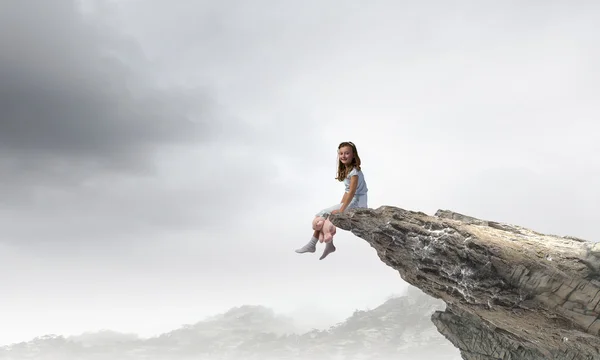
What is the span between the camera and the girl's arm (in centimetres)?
1423

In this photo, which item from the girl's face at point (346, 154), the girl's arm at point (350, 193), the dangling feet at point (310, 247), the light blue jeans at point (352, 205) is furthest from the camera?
the light blue jeans at point (352, 205)

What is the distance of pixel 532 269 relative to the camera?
15.0m

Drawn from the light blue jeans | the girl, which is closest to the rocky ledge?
the light blue jeans

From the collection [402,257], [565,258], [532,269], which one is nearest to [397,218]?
[402,257]

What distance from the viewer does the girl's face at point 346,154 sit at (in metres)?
14.1

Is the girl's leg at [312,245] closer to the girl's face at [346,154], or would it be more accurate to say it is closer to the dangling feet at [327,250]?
the dangling feet at [327,250]

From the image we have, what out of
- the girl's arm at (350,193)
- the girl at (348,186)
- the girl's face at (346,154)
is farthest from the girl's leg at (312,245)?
the girl's face at (346,154)

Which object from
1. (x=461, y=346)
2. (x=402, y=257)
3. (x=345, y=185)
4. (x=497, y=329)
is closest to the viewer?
(x=345, y=185)

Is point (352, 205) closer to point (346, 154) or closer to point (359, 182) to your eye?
point (359, 182)

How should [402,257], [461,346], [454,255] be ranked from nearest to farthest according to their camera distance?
[454,255]
[402,257]
[461,346]

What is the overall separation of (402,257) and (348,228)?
297 cm

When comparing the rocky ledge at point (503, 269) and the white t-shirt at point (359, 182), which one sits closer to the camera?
the white t-shirt at point (359, 182)

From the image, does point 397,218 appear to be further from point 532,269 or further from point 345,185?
point 532,269

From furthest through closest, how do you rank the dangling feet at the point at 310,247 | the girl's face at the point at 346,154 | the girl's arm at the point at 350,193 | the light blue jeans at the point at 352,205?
the light blue jeans at the point at 352,205 → the dangling feet at the point at 310,247 → the girl's arm at the point at 350,193 → the girl's face at the point at 346,154
